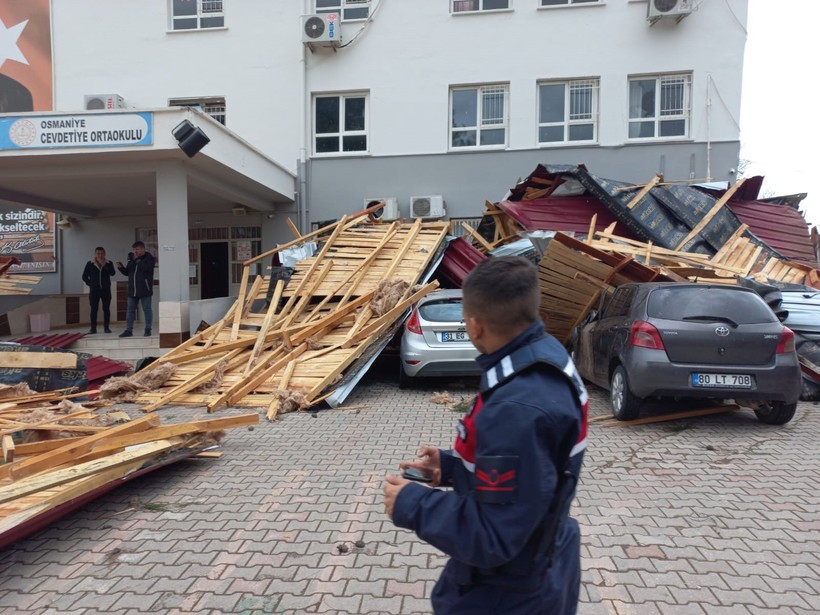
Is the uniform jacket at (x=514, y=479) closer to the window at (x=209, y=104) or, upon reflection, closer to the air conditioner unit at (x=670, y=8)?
the air conditioner unit at (x=670, y=8)

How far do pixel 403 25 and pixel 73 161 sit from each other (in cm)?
917

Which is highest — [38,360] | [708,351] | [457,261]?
[457,261]

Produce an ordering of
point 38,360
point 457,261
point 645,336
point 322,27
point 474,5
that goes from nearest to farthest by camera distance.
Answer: point 645,336 < point 38,360 < point 457,261 < point 322,27 < point 474,5

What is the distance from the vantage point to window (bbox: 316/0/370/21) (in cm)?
1505

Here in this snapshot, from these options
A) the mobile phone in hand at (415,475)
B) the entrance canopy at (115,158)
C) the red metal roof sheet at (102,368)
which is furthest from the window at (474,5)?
the mobile phone in hand at (415,475)

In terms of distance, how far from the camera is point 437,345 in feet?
24.9

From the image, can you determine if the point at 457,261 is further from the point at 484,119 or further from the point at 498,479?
the point at 498,479

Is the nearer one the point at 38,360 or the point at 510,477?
the point at 510,477

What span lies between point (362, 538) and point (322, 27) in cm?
1425

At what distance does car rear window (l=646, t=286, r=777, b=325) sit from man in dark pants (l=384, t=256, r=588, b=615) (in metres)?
4.77

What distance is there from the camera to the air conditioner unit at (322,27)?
14.4m

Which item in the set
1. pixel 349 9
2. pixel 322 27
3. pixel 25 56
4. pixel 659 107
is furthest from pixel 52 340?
pixel 659 107

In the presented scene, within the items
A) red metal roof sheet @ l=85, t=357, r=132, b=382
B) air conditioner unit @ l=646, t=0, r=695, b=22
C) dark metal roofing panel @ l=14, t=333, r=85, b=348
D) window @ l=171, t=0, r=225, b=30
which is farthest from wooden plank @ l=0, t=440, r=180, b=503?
air conditioner unit @ l=646, t=0, r=695, b=22

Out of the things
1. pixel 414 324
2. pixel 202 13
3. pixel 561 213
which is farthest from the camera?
pixel 202 13
